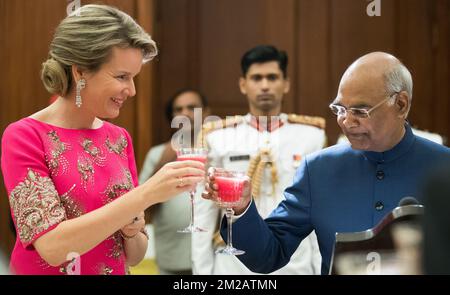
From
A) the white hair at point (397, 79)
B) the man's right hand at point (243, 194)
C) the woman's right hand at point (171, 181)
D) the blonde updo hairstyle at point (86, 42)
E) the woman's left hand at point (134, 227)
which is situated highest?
the blonde updo hairstyle at point (86, 42)

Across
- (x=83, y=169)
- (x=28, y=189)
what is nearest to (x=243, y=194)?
(x=83, y=169)

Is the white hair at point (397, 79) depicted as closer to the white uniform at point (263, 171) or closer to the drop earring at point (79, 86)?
the drop earring at point (79, 86)

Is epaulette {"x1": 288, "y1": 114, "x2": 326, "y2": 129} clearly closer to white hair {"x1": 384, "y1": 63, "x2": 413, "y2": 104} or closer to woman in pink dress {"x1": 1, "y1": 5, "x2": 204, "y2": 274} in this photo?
white hair {"x1": 384, "y1": 63, "x2": 413, "y2": 104}

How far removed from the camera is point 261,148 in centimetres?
319

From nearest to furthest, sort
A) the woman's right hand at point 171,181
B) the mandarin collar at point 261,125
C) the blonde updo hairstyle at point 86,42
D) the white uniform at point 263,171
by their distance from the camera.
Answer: the woman's right hand at point 171,181 → the blonde updo hairstyle at point 86,42 → the white uniform at point 263,171 → the mandarin collar at point 261,125

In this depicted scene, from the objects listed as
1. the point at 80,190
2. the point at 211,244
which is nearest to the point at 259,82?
the point at 211,244

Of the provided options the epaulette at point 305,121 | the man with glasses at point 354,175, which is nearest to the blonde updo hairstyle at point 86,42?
the man with glasses at point 354,175

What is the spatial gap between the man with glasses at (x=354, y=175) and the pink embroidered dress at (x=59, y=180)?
0.26 metres

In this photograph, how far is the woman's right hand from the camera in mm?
1588

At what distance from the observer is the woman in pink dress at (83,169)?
1.59 metres

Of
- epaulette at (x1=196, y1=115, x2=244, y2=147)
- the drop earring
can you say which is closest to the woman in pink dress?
the drop earring
